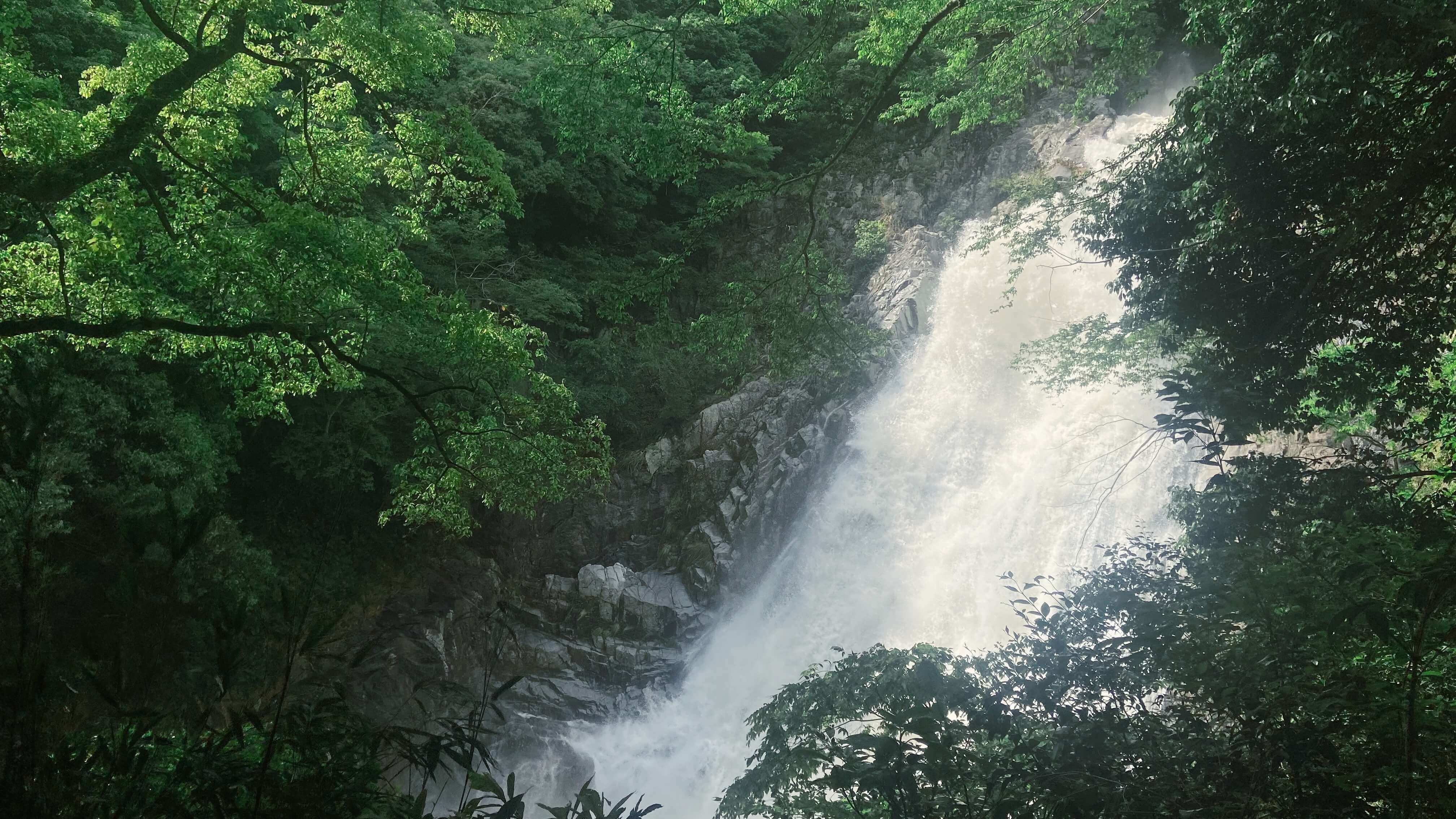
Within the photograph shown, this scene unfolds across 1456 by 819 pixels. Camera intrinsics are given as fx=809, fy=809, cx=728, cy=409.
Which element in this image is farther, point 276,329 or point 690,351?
point 690,351

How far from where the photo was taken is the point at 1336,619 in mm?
2250

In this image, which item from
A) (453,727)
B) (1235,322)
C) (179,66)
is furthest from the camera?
(1235,322)

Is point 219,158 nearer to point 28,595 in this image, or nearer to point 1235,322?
point 28,595

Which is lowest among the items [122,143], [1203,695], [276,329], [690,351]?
[1203,695]

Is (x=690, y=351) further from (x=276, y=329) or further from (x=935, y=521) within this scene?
(x=935, y=521)

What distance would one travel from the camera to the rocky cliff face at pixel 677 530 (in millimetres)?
11617

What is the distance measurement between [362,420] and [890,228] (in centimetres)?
1133

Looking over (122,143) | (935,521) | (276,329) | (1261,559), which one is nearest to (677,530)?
(935,521)

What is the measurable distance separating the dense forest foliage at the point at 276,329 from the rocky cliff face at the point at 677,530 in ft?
4.60

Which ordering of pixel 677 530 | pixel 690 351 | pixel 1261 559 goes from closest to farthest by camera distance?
pixel 1261 559 → pixel 690 351 → pixel 677 530

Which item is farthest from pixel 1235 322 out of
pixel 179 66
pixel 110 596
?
pixel 179 66

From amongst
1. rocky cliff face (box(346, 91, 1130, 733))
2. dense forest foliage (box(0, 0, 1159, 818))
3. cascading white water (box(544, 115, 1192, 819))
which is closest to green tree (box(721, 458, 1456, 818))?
dense forest foliage (box(0, 0, 1159, 818))

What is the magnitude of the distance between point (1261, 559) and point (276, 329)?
5464mm

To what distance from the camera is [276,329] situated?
477 centimetres
